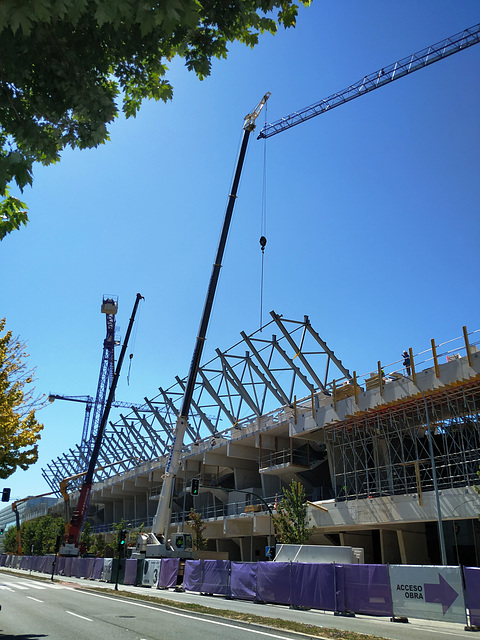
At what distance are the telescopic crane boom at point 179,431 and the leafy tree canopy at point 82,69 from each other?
1055 inches

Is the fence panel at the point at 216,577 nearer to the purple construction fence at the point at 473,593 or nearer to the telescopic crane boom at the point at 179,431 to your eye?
the telescopic crane boom at the point at 179,431

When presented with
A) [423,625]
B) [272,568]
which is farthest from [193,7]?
[272,568]

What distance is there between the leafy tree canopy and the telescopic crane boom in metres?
26.8

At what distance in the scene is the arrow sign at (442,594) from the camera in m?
14.3

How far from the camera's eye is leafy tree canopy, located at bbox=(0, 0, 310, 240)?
18.0ft

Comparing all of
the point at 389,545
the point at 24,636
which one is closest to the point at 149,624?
the point at 24,636

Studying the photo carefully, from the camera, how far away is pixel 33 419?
52.6 feet

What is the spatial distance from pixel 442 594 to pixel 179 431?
20619 mm

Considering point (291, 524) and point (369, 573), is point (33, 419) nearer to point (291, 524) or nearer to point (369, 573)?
point (369, 573)

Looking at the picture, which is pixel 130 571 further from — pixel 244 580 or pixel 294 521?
pixel 244 580

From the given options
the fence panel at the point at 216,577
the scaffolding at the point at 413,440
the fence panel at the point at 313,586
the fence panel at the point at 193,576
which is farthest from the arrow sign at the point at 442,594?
the fence panel at the point at 193,576

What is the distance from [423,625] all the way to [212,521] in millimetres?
29796

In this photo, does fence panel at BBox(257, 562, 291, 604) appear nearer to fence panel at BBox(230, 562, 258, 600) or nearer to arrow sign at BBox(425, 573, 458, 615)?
fence panel at BBox(230, 562, 258, 600)

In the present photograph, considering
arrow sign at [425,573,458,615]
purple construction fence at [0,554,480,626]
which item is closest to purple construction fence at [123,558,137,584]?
purple construction fence at [0,554,480,626]
